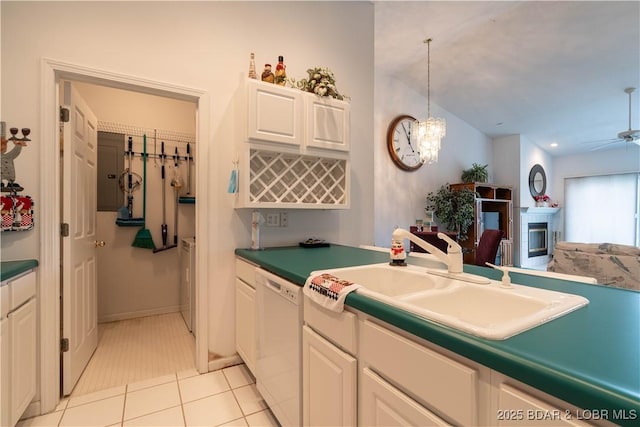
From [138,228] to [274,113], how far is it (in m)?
2.32

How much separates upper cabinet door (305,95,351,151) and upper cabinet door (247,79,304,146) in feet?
0.24

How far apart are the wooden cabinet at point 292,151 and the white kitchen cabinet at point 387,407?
51.7 inches

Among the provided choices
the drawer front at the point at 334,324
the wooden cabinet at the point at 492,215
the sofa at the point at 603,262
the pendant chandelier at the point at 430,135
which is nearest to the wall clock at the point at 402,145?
the pendant chandelier at the point at 430,135

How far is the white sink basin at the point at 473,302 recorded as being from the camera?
721 mm

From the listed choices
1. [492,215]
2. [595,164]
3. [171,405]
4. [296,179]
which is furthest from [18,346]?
[595,164]

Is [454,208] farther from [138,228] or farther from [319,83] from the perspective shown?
[138,228]

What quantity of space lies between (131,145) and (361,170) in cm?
255

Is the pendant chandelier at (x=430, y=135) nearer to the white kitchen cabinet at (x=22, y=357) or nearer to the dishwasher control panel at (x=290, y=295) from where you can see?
the dishwasher control panel at (x=290, y=295)

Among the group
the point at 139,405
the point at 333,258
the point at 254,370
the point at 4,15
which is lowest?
the point at 139,405

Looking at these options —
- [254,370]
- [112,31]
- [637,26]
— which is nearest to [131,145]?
[112,31]

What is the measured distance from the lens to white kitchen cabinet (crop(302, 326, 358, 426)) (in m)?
1.03

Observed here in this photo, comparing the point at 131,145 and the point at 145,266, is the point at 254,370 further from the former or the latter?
the point at 131,145

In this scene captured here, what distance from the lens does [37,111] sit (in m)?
1.69

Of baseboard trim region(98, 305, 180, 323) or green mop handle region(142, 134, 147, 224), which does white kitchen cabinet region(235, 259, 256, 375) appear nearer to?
baseboard trim region(98, 305, 180, 323)
